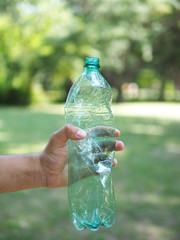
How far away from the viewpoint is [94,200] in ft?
6.10

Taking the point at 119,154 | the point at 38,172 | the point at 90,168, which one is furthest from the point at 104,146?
the point at 119,154

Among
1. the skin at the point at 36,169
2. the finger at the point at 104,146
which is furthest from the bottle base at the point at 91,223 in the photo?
the finger at the point at 104,146

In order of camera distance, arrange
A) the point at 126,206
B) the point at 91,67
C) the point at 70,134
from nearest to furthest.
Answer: the point at 70,134 → the point at 91,67 → the point at 126,206

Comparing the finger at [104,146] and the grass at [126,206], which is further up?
the finger at [104,146]

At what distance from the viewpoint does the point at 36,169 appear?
73.5 inches

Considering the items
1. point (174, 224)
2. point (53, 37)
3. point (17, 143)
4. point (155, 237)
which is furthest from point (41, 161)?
point (53, 37)

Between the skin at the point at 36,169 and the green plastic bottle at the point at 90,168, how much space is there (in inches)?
1.7

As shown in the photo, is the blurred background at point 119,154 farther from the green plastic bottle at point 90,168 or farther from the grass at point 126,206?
the green plastic bottle at point 90,168

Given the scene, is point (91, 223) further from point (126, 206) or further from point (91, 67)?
point (126, 206)

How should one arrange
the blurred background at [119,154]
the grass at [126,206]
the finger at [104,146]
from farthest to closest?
the blurred background at [119,154]
the grass at [126,206]
the finger at [104,146]

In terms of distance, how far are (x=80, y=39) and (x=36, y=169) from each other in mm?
18850

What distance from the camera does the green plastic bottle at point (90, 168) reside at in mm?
1795

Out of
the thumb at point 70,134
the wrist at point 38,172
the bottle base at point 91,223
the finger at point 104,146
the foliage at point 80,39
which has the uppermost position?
the foliage at point 80,39

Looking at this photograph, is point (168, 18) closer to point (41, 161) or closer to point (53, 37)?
point (41, 161)
